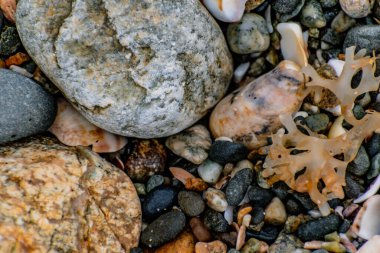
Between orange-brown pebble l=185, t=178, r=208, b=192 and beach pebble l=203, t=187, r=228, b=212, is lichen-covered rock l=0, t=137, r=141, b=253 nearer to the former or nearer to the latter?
orange-brown pebble l=185, t=178, r=208, b=192

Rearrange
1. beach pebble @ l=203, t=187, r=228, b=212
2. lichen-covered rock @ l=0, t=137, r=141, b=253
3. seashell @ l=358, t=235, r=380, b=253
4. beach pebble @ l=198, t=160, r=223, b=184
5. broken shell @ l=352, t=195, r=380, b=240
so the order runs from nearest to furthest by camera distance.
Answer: lichen-covered rock @ l=0, t=137, r=141, b=253 → seashell @ l=358, t=235, r=380, b=253 → broken shell @ l=352, t=195, r=380, b=240 → beach pebble @ l=203, t=187, r=228, b=212 → beach pebble @ l=198, t=160, r=223, b=184

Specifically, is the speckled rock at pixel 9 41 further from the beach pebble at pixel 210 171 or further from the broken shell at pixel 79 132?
the beach pebble at pixel 210 171

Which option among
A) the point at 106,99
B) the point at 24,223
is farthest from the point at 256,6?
the point at 24,223

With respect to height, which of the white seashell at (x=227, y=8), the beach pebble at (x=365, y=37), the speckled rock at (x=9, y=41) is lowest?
the beach pebble at (x=365, y=37)

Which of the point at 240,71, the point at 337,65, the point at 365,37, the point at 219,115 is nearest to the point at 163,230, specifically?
the point at 219,115

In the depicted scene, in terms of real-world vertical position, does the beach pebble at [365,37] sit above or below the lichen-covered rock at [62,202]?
above

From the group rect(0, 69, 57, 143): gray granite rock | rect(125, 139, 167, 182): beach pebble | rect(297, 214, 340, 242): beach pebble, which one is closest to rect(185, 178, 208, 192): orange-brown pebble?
rect(125, 139, 167, 182): beach pebble

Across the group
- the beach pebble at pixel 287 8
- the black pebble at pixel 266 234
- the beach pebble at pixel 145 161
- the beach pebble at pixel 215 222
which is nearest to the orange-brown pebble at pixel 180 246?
the beach pebble at pixel 215 222
